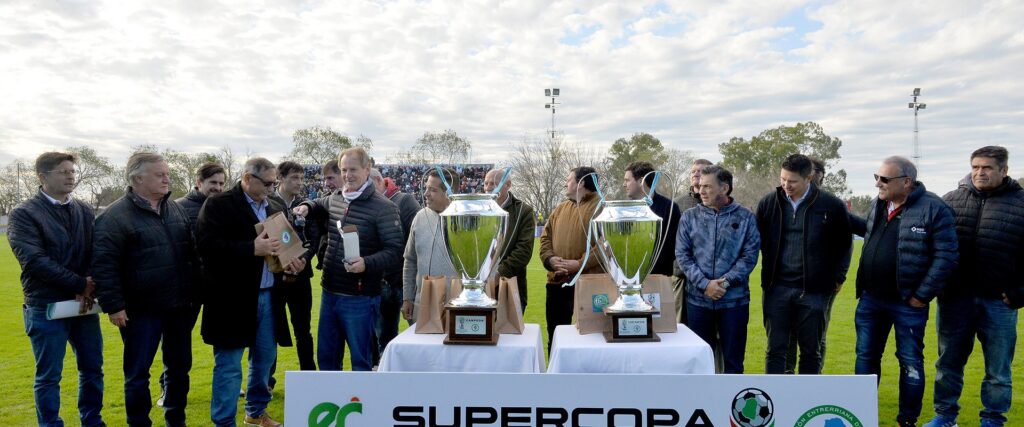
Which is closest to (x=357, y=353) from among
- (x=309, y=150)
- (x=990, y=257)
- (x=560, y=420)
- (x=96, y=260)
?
(x=96, y=260)

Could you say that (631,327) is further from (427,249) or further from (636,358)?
(427,249)

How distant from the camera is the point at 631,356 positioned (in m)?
2.46

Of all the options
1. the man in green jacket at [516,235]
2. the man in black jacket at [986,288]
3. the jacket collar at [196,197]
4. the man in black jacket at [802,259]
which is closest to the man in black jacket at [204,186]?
the jacket collar at [196,197]

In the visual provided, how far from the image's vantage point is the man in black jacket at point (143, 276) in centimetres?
332

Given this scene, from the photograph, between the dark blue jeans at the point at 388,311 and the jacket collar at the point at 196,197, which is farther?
the dark blue jeans at the point at 388,311

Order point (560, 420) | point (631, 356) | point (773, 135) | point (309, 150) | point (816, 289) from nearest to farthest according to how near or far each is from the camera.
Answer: point (560, 420)
point (631, 356)
point (816, 289)
point (309, 150)
point (773, 135)

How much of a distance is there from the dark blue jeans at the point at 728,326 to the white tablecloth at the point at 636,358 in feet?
4.52

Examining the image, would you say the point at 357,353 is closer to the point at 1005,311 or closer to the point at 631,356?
the point at 631,356

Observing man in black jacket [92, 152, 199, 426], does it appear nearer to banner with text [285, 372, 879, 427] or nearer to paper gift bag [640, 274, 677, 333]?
banner with text [285, 372, 879, 427]

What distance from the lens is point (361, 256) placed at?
3.67 meters

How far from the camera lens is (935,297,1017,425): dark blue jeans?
3.69 metres

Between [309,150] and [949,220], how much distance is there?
47066 mm

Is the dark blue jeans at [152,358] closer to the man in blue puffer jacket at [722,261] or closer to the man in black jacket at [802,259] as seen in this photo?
the man in blue puffer jacket at [722,261]

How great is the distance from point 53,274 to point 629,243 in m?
3.09
